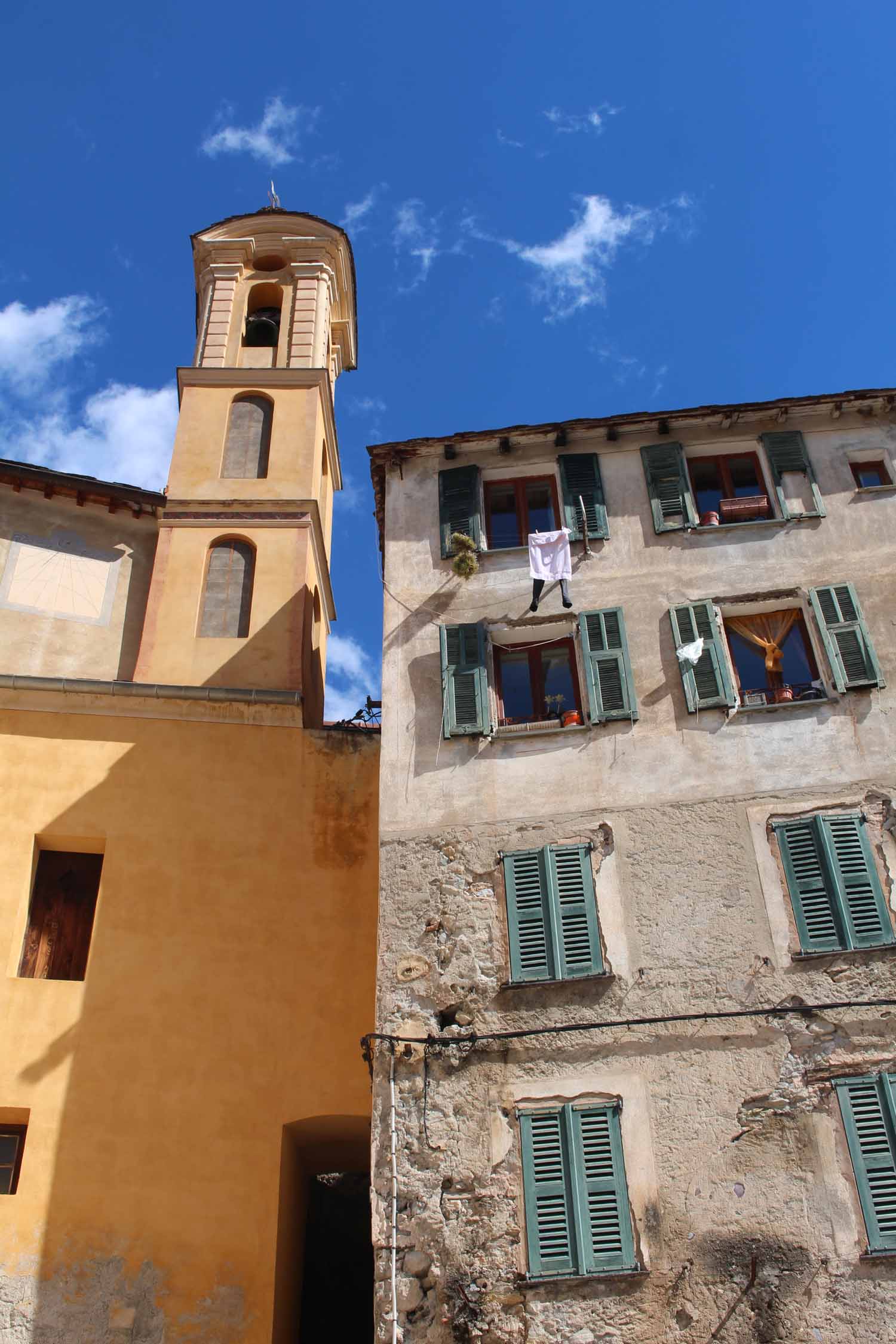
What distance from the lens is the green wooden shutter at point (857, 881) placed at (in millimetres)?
13273

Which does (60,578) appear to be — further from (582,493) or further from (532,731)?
(532,731)

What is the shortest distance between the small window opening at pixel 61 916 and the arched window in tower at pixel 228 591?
5.00 m

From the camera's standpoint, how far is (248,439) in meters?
24.4

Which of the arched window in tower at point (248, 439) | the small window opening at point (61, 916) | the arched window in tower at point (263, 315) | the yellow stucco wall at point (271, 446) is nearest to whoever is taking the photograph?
the small window opening at point (61, 916)

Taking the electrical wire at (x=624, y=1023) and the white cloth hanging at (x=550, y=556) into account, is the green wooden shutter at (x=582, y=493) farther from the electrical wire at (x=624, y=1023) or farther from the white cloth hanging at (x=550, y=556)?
the electrical wire at (x=624, y=1023)

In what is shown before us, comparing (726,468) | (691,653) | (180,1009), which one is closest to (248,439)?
(726,468)

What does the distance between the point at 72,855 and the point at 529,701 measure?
264 inches

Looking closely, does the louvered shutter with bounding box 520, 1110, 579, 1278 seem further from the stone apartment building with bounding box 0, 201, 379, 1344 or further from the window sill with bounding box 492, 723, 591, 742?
the window sill with bounding box 492, 723, 591, 742

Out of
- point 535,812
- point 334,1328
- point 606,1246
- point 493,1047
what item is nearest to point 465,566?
point 535,812

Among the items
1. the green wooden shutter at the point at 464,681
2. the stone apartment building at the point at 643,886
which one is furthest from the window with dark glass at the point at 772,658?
the green wooden shutter at the point at 464,681

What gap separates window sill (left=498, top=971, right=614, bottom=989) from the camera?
1344 centimetres

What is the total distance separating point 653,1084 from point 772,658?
5.78 meters

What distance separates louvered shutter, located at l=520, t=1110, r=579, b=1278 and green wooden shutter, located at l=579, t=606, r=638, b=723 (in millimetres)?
4855

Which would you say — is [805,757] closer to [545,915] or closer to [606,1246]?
[545,915]
